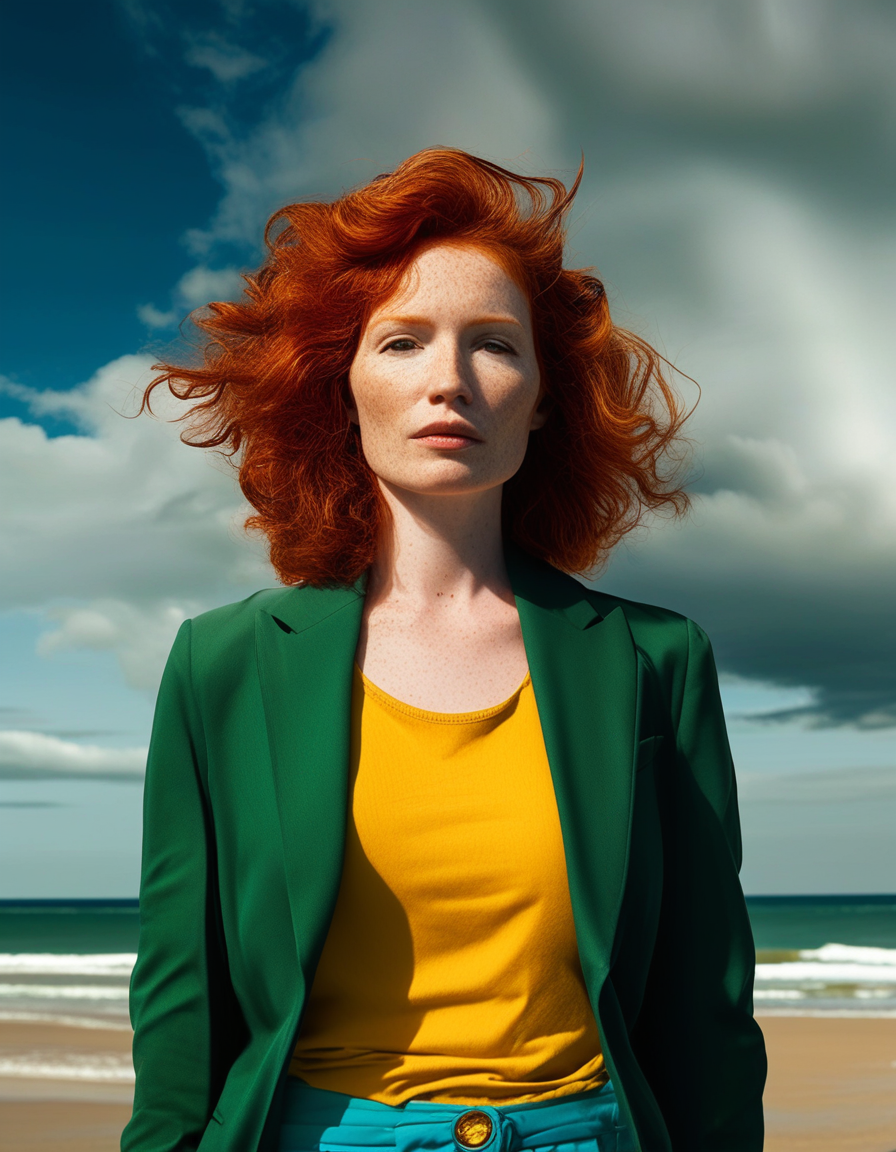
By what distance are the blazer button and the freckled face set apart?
3.39 ft

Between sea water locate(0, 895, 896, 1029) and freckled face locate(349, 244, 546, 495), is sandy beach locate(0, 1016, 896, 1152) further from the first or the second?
freckled face locate(349, 244, 546, 495)

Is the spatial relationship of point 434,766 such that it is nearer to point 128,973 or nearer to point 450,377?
point 450,377

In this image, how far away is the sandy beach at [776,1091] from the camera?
6492mm

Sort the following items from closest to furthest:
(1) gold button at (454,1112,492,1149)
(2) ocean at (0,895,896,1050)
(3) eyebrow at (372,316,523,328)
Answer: (1) gold button at (454,1112,492,1149) → (3) eyebrow at (372,316,523,328) → (2) ocean at (0,895,896,1050)

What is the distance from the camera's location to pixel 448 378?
188 cm

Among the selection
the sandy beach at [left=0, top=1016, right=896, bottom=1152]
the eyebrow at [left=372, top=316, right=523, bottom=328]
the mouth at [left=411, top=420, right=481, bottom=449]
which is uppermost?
the eyebrow at [left=372, top=316, right=523, bottom=328]

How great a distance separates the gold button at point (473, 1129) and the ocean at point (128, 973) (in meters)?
7.80

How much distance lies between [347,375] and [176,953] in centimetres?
116

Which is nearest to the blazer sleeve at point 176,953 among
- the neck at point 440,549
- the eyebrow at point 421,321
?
the neck at point 440,549

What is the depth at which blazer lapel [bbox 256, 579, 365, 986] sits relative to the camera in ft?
5.46

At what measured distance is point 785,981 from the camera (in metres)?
15.5

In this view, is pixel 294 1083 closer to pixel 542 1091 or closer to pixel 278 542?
pixel 542 1091

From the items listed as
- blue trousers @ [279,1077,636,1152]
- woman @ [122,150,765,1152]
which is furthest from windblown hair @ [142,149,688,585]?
Result: blue trousers @ [279,1077,636,1152]

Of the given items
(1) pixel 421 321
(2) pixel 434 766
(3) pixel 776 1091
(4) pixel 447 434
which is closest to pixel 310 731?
(2) pixel 434 766
